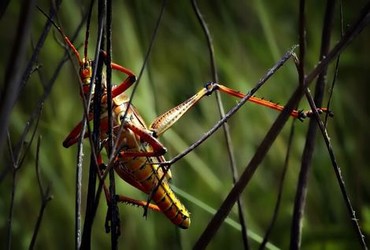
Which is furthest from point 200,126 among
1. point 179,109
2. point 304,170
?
point 304,170

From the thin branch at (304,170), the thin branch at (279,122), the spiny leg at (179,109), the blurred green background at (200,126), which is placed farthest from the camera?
the blurred green background at (200,126)

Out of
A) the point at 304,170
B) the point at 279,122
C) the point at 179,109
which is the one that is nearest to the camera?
the point at 279,122

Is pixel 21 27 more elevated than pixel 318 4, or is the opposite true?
pixel 318 4

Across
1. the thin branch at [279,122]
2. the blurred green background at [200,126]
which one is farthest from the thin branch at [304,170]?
the blurred green background at [200,126]

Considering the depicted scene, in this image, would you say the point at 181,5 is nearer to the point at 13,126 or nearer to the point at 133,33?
the point at 133,33

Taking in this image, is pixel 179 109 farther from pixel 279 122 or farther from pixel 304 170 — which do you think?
pixel 279 122

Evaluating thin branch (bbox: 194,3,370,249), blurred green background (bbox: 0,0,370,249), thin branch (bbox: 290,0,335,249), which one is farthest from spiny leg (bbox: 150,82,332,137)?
blurred green background (bbox: 0,0,370,249)

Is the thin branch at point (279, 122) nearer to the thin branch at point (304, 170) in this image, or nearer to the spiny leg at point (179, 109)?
the thin branch at point (304, 170)

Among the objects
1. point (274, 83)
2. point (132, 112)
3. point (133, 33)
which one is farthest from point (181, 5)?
point (132, 112)
